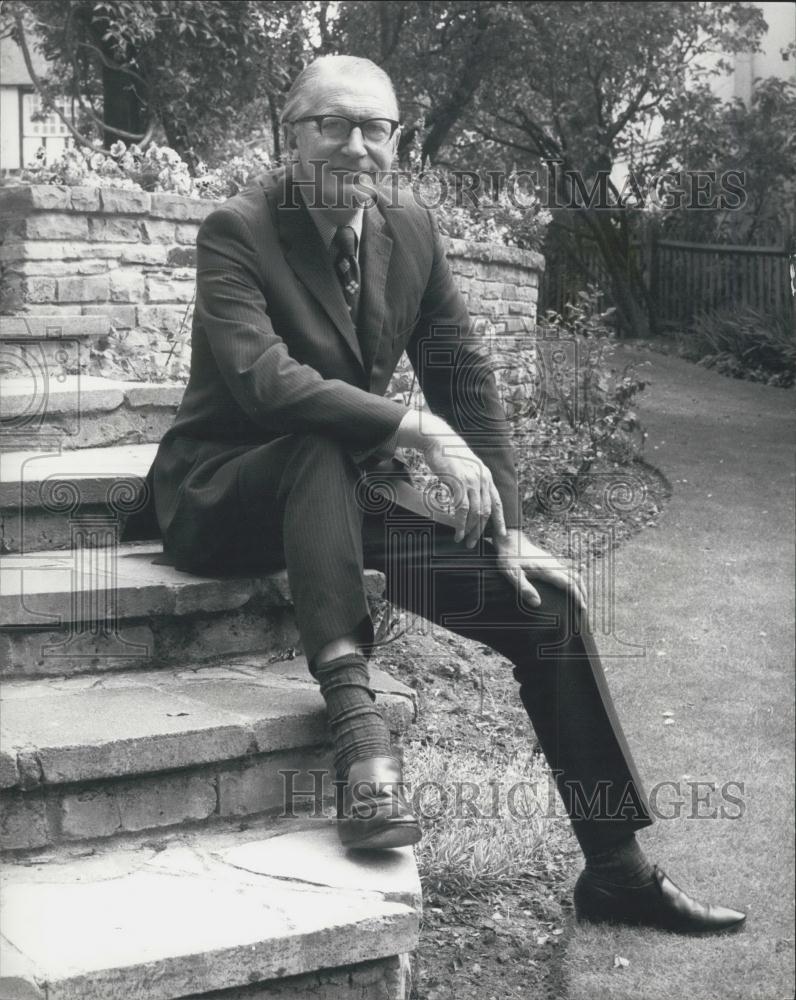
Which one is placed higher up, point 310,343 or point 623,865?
point 310,343

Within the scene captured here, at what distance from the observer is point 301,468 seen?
8.69ft

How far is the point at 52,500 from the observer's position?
11.6ft

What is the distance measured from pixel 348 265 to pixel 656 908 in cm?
166

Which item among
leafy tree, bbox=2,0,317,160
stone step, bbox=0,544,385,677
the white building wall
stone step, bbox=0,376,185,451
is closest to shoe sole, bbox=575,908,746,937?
stone step, bbox=0,544,385,677

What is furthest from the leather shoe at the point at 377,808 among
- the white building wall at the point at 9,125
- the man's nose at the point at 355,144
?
the white building wall at the point at 9,125

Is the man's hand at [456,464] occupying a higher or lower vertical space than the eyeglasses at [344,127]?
Result: lower

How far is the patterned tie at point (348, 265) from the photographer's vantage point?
305cm

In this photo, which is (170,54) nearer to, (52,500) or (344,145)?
(52,500)

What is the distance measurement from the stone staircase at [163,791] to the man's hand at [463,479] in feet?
1.39

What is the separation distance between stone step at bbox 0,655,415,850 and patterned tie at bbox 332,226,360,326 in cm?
89

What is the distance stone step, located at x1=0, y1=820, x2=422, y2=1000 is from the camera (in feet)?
7.29

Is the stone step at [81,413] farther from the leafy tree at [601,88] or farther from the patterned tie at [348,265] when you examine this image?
the leafy tree at [601,88]

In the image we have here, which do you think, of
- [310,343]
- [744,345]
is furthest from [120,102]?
[310,343]

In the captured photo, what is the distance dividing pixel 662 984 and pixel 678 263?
518 inches
